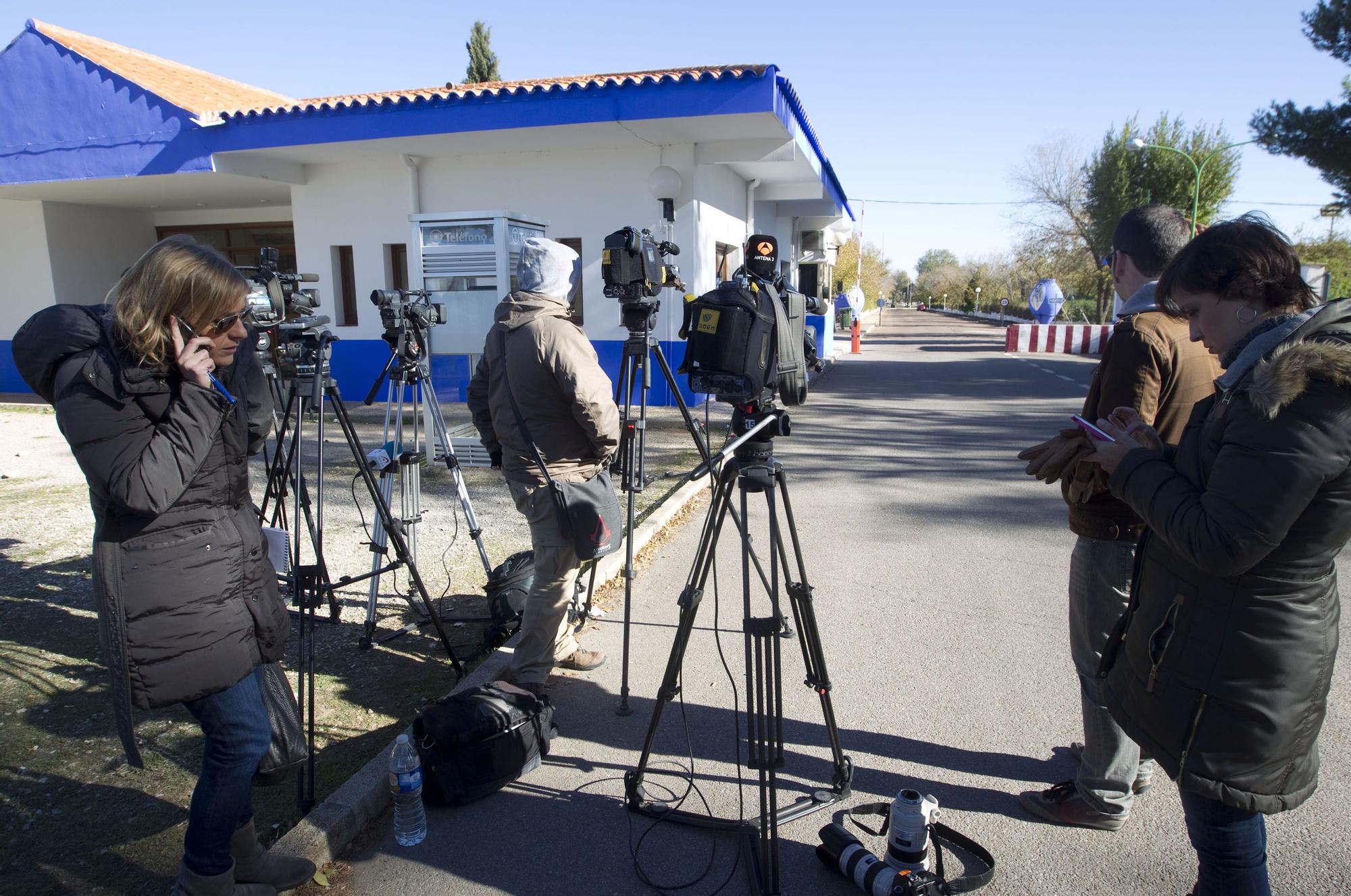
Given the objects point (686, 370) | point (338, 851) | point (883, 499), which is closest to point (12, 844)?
point (338, 851)

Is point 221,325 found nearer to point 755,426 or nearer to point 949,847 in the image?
point 755,426

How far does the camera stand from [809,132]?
35.9 feet

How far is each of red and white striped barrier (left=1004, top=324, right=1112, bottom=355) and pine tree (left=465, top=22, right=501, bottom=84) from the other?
65.6ft

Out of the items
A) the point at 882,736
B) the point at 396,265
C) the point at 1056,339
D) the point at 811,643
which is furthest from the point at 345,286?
the point at 1056,339

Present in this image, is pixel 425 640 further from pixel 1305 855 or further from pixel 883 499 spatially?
pixel 883 499

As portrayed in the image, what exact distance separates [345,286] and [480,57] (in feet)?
64.7

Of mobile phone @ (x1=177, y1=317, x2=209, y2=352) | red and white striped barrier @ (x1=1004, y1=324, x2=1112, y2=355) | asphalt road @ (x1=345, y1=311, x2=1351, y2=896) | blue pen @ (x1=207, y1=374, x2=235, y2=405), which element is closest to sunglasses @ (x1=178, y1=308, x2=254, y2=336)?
mobile phone @ (x1=177, y1=317, x2=209, y2=352)

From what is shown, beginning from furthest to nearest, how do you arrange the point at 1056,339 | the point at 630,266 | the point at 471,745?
1. the point at 1056,339
2. the point at 630,266
3. the point at 471,745

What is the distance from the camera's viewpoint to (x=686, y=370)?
3010 millimetres

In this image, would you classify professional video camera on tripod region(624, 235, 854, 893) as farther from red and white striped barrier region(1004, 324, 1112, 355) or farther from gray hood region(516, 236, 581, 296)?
red and white striped barrier region(1004, 324, 1112, 355)

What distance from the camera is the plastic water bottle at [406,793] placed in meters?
2.60

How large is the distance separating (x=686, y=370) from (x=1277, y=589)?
191 cm

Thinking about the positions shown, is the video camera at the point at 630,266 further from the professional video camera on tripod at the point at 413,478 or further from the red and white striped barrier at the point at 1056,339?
the red and white striped barrier at the point at 1056,339

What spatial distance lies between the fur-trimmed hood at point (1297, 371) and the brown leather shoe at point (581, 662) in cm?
297
